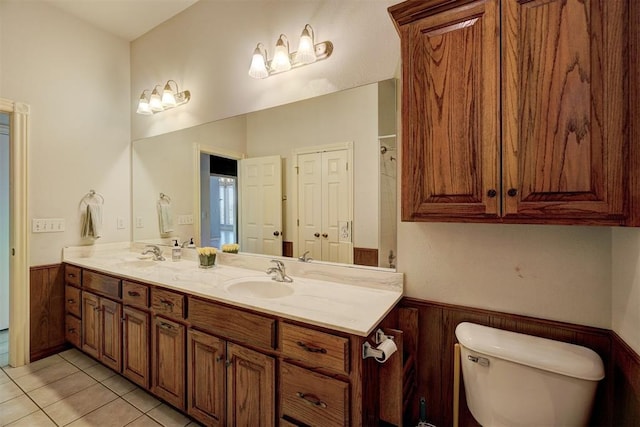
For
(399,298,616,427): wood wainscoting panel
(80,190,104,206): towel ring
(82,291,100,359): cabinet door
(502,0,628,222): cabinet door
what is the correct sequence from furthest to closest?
(80,190,104,206): towel ring
(82,291,100,359): cabinet door
(399,298,616,427): wood wainscoting panel
(502,0,628,222): cabinet door

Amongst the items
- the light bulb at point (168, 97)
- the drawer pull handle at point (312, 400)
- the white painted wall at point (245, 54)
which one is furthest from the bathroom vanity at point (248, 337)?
the light bulb at point (168, 97)

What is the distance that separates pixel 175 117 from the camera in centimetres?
259

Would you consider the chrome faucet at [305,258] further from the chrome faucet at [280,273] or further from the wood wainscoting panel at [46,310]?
the wood wainscoting panel at [46,310]

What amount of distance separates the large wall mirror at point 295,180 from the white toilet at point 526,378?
1.94ft

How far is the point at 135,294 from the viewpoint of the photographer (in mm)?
1839

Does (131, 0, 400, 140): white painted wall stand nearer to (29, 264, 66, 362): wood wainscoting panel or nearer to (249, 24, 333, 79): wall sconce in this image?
(249, 24, 333, 79): wall sconce

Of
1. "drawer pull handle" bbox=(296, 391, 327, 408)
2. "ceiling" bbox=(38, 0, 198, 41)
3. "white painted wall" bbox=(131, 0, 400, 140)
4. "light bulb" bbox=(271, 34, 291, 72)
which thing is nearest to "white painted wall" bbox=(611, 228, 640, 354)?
"drawer pull handle" bbox=(296, 391, 327, 408)

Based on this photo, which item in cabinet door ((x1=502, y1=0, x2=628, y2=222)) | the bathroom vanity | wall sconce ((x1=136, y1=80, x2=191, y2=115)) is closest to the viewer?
cabinet door ((x1=502, y1=0, x2=628, y2=222))

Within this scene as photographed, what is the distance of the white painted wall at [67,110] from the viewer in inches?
89.6

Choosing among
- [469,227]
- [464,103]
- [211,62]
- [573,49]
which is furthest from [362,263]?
[211,62]

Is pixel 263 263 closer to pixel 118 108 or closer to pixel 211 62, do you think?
pixel 211 62

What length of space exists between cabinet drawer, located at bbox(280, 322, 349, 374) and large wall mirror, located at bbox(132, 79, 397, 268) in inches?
24.3

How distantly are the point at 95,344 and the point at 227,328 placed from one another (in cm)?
154

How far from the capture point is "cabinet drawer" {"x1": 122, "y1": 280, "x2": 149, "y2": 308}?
178cm
